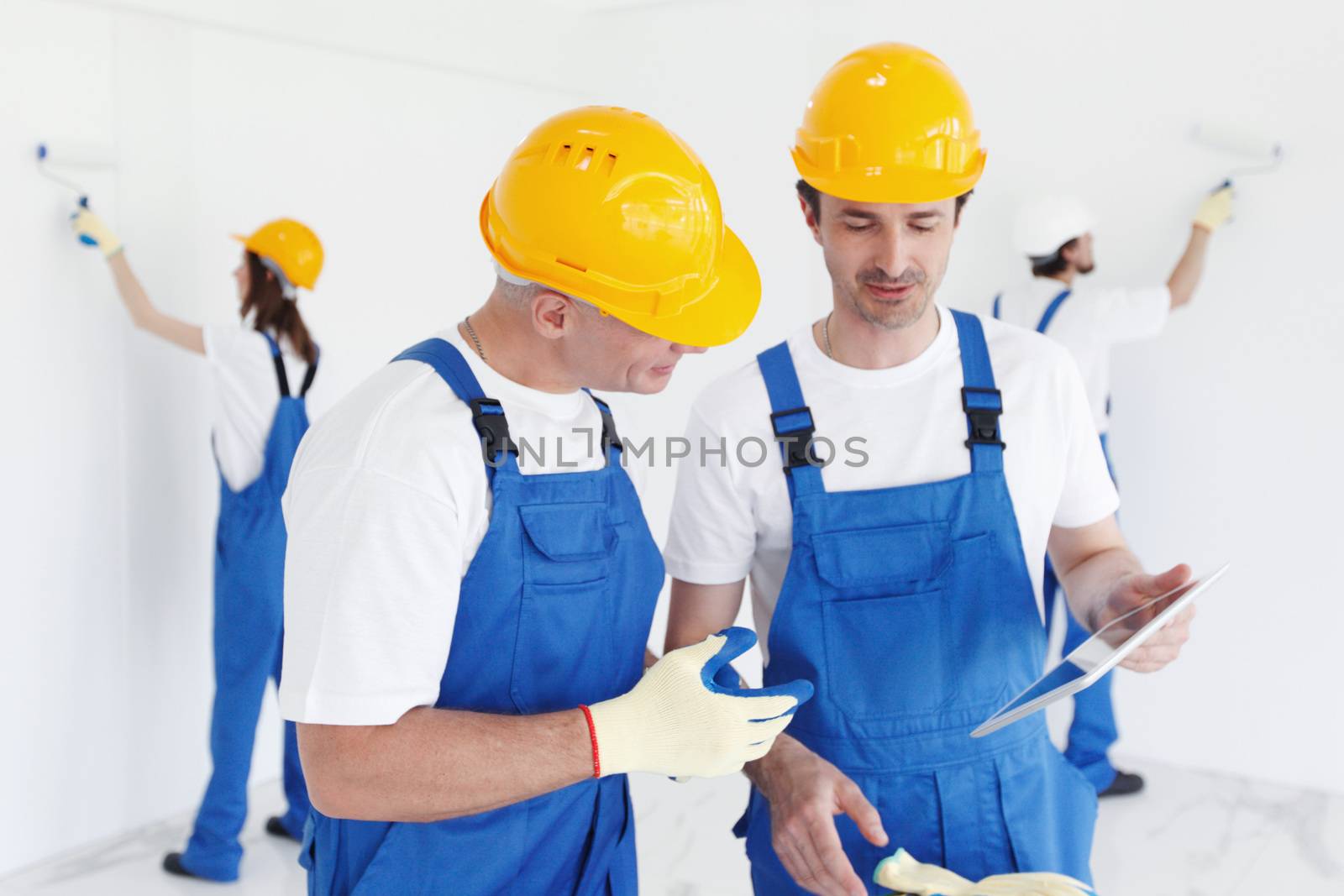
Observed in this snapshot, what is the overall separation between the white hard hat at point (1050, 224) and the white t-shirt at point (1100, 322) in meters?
0.17

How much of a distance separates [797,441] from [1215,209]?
2808mm

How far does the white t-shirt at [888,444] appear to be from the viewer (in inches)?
68.1

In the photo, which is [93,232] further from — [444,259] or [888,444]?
[888,444]

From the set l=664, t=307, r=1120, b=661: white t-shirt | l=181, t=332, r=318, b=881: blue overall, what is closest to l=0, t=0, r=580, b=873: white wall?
l=181, t=332, r=318, b=881: blue overall

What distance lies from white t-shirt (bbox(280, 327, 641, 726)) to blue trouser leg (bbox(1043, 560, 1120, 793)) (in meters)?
2.97

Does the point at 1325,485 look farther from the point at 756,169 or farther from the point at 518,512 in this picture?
the point at 518,512

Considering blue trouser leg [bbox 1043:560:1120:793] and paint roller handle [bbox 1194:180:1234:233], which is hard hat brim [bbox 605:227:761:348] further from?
paint roller handle [bbox 1194:180:1234:233]

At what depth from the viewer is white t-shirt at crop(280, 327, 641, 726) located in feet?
4.03

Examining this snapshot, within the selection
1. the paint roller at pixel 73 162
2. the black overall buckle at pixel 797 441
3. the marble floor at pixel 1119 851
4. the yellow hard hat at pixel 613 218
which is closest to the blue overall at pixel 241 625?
the marble floor at pixel 1119 851

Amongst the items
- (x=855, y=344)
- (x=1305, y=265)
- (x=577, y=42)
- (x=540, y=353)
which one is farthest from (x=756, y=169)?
(x=540, y=353)

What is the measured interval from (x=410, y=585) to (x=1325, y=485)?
3.60 meters

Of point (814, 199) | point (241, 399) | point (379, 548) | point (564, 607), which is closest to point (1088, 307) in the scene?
point (814, 199)

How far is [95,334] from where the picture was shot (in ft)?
11.7

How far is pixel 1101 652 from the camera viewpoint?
4.73 ft
